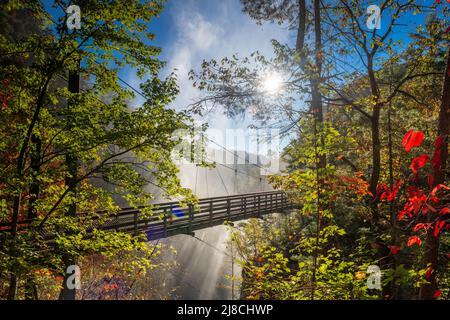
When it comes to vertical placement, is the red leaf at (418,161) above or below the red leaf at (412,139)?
below

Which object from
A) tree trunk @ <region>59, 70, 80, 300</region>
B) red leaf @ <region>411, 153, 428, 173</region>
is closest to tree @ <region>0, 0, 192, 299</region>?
tree trunk @ <region>59, 70, 80, 300</region>

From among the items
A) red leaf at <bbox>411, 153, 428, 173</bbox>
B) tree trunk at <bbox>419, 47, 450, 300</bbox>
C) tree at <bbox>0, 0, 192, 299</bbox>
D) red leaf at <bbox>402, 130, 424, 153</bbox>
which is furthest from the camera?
tree at <bbox>0, 0, 192, 299</bbox>

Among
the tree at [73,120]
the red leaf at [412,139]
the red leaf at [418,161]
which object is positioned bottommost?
the red leaf at [418,161]

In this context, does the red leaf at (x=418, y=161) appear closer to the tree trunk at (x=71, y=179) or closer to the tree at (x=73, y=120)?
the tree at (x=73, y=120)

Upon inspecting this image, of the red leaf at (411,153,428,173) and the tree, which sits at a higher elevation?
the tree

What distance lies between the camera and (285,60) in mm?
5426

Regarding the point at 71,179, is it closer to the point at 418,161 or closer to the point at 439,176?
the point at 418,161

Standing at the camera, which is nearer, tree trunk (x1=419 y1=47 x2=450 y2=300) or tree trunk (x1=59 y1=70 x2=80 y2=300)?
tree trunk (x1=419 y1=47 x2=450 y2=300)

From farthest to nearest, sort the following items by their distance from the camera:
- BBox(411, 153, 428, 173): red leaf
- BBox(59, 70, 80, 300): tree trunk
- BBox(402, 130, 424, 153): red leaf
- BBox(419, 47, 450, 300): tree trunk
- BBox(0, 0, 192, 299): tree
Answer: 1. BBox(59, 70, 80, 300): tree trunk
2. BBox(0, 0, 192, 299): tree
3. BBox(419, 47, 450, 300): tree trunk
4. BBox(411, 153, 428, 173): red leaf
5. BBox(402, 130, 424, 153): red leaf

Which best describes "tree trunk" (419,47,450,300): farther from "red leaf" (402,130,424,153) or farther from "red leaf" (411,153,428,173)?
"red leaf" (402,130,424,153)

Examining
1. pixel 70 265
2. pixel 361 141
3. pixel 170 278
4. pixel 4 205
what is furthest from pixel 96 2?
pixel 170 278

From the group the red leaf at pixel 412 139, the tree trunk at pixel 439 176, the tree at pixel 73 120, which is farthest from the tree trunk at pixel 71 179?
the tree trunk at pixel 439 176

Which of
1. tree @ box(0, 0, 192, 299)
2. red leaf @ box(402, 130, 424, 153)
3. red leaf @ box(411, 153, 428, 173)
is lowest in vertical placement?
red leaf @ box(411, 153, 428, 173)

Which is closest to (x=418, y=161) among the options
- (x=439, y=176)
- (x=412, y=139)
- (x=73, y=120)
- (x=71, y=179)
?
(x=412, y=139)
